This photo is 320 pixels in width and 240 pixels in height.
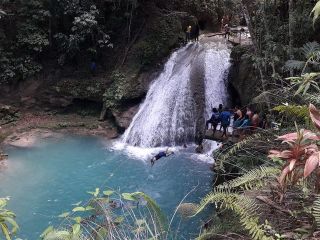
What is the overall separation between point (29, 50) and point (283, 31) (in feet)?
36.1

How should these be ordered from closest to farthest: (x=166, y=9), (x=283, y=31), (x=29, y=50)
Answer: (x=283, y=31), (x=29, y=50), (x=166, y=9)

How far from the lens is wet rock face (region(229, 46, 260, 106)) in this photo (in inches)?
493

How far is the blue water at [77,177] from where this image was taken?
1009 cm

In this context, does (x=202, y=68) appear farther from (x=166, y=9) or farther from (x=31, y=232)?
(x=31, y=232)

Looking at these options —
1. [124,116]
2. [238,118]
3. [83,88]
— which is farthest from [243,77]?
[83,88]

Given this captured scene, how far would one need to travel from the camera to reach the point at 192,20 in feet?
61.0

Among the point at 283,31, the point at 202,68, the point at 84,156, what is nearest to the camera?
the point at 283,31

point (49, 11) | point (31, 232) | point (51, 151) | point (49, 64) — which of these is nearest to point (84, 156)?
point (51, 151)

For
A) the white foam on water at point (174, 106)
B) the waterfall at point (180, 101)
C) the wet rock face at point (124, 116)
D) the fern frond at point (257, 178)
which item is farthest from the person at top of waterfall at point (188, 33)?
the fern frond at point (257, 178)

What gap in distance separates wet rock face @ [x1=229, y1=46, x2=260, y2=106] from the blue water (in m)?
2.89

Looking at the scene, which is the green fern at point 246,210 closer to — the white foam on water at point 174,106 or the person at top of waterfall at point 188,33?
the white foam on water at point 174,106

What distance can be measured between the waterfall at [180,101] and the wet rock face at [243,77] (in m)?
0.60

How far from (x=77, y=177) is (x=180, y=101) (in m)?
5.32

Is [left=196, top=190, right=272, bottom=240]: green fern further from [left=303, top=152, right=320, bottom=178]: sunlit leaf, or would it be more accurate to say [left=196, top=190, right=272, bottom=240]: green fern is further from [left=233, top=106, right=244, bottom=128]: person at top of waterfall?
[left=233, top=106, right=244, bottom=128]: person at top of waterfall
